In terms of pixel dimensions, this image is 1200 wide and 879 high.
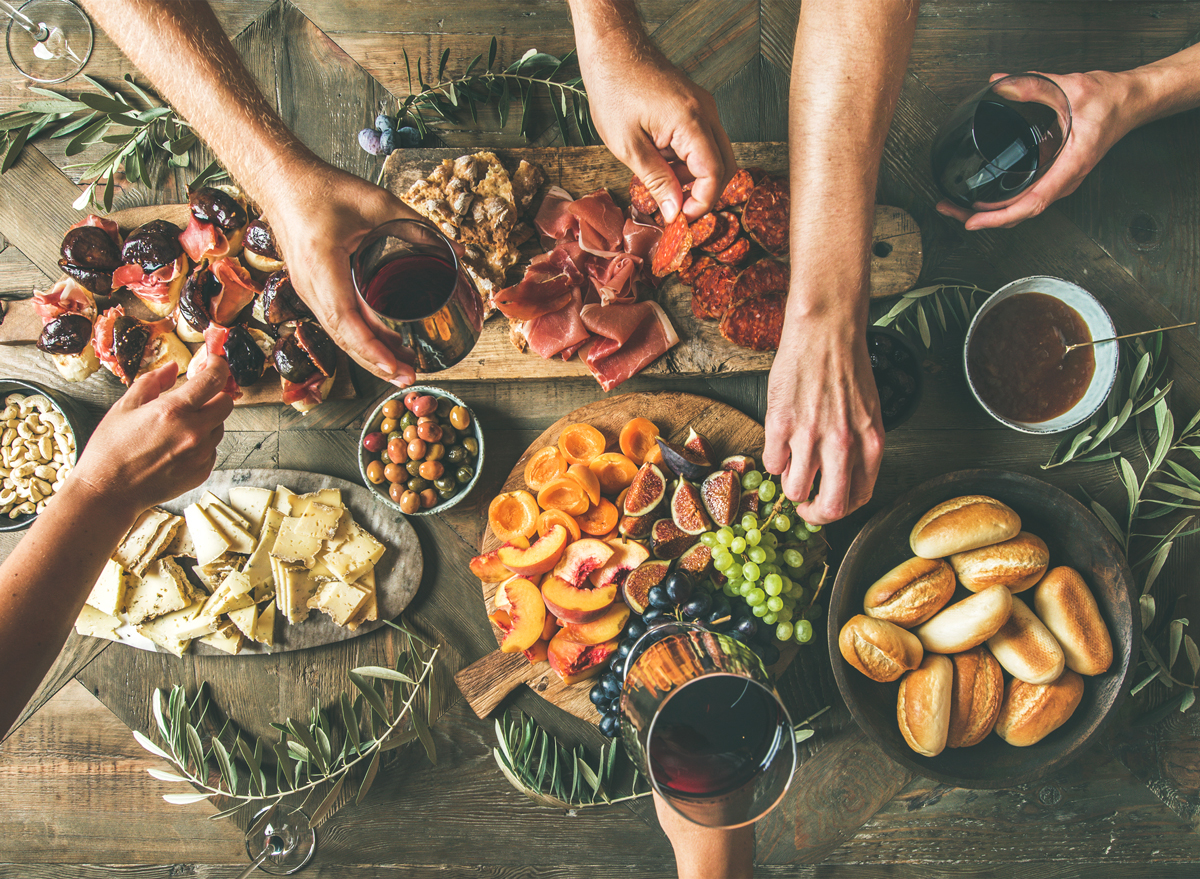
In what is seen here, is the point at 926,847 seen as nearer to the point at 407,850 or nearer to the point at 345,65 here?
the point at 407,850

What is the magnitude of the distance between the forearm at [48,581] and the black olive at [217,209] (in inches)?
27.4

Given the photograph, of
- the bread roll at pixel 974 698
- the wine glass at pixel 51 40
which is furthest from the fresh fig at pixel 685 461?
the wine glass at pixel 51 40

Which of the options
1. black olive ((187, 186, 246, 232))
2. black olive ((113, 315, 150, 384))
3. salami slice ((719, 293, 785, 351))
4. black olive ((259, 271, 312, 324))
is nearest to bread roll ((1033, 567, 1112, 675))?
salami slice ((719, 293, 785, 351))

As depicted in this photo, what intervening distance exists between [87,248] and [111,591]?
0.85 meters

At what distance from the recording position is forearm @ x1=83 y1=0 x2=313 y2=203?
1178mm

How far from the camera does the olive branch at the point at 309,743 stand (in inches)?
56.9

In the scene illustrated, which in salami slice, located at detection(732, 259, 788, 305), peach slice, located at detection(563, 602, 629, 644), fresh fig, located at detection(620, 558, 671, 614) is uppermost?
salami slice, located at detection(732, 259, 788, 305)

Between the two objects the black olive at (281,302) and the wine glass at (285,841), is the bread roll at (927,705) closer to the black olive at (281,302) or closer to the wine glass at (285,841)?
the wine glass at (285,841)

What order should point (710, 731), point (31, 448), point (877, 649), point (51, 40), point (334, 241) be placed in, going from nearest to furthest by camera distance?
point (710, 731)
point (334, 241)
point (877, 649)
point (31, 448)
point (51, 40)

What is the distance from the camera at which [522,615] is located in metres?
1.40

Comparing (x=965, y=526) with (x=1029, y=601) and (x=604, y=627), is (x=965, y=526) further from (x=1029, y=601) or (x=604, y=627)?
(x=604, y=627)

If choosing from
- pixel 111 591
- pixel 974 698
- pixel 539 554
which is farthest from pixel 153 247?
pixel 974 698

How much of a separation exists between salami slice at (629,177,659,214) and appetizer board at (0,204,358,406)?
82 cm

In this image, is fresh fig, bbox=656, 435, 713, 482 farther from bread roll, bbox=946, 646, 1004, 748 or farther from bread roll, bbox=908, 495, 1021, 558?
bread roll, bbox=946, 646, 1004, 748
